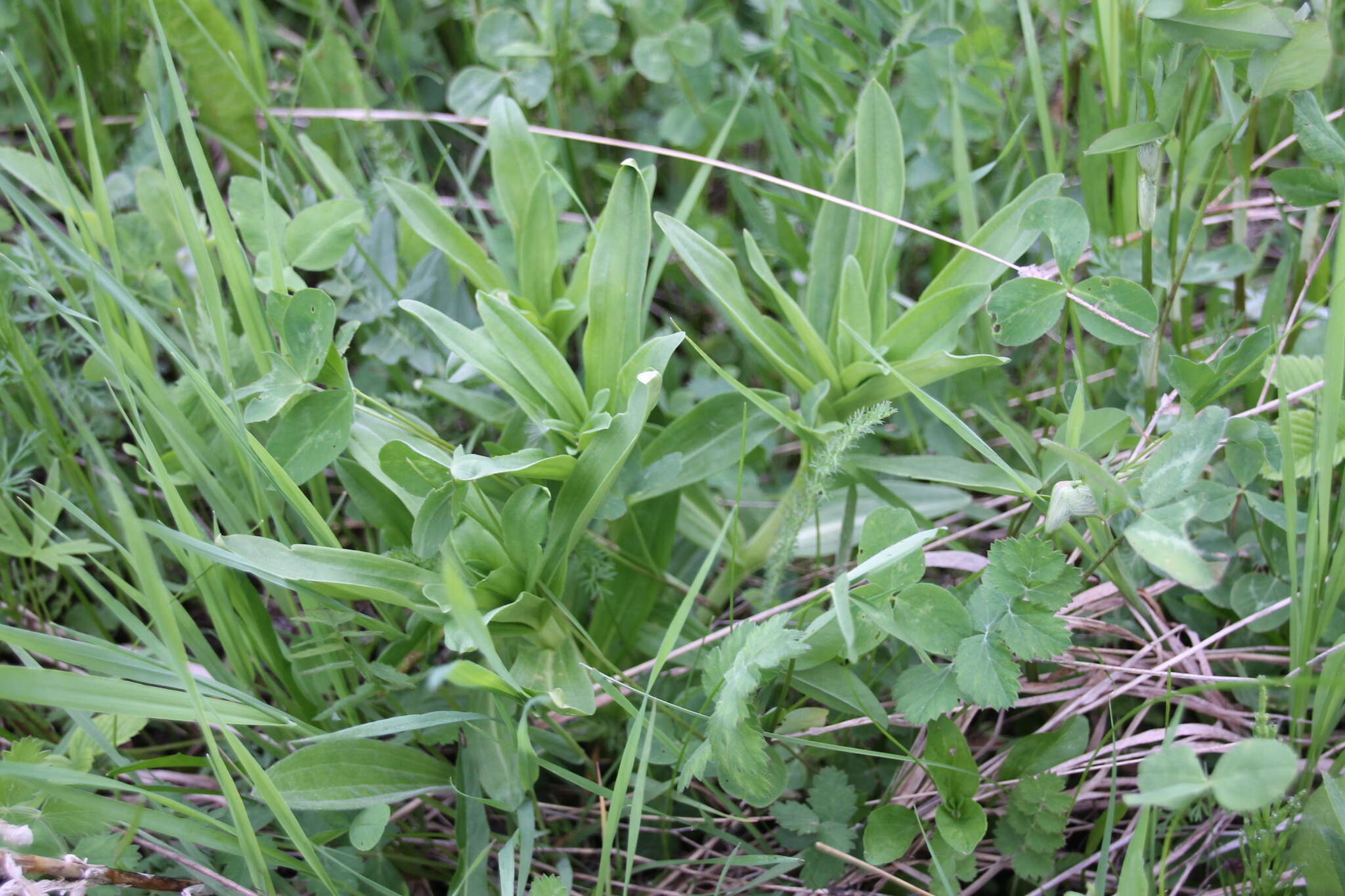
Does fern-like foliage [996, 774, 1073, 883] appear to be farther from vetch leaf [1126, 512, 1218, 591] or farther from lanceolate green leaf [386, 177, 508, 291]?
lanceolate green leaf [386, 177, 508, 291]

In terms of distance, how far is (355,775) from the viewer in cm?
126

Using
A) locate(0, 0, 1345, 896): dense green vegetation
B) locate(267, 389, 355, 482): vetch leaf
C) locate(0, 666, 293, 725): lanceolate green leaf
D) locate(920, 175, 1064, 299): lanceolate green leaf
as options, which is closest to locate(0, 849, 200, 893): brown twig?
locate(0, 0, 1345, 896): dense green vegetation

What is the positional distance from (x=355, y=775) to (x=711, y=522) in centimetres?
68

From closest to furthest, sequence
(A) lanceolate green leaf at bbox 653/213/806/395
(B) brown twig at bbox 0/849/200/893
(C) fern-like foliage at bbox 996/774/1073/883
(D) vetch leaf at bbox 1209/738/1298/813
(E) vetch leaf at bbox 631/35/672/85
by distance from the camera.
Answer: (D) vetch leaf at bbox 1209/738/1298/813, (B) brown twig at bbox 0/849/200/893, (C) fern-like foliage at bbox 996/774/1073/883, (A) lanceolate green leaf at bbox 653/213/806/395, (E) vetch leaf at bbox 631/35/672/85

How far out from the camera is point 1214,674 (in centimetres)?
148

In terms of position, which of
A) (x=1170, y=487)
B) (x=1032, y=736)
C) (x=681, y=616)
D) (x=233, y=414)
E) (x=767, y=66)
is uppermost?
(x=767, y=66)

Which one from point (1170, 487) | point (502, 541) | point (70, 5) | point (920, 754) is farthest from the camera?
point (70, 5)

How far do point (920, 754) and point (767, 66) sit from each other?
1514 mm

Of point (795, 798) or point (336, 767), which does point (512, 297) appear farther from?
point (795, 798)

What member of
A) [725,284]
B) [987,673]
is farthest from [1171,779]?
[725,284]

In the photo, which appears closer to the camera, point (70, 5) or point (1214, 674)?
point (1214, 674)

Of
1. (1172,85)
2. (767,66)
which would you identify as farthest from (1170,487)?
(767,66)

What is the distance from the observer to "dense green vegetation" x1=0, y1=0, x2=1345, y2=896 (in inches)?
44.7

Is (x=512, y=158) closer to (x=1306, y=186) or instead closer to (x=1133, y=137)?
(x=1133, y=137)
